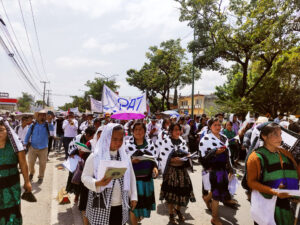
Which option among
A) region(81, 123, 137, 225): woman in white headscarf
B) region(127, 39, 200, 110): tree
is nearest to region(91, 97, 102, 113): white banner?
region(81, 123, 137, 225): woman in white headscarf

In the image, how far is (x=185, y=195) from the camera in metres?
4.38

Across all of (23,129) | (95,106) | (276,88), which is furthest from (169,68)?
(23,129)

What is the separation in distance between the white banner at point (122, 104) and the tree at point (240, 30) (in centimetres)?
912

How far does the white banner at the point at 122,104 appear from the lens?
8.16m

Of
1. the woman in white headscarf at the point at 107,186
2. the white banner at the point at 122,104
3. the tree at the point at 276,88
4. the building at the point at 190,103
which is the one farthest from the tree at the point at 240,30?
the building at the point at 190,103

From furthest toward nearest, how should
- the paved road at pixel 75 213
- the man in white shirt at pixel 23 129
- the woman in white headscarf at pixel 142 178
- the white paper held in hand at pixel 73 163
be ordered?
the man in white shirt at pixel 23 129
the paved road at pixel 75 213
the white paper held in hand at pixel 73 163
the woman in white headscarf at pixel 142 178

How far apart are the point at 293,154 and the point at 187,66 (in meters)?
29.3

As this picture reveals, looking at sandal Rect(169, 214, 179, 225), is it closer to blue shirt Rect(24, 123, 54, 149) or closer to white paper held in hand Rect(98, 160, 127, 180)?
white paper held in hand Rect(98, 160, 127, 180)

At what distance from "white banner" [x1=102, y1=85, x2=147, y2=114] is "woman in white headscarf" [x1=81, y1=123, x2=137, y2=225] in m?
5.16

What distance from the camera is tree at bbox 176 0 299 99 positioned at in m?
13.5

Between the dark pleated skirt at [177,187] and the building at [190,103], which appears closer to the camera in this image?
the dark pleated skirt at [177,187]

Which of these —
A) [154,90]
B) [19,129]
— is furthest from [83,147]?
[154,90]

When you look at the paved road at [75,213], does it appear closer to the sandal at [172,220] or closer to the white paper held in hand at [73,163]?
the sandal at [172,220]

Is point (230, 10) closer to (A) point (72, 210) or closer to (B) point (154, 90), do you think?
(A) point (72, 210)
